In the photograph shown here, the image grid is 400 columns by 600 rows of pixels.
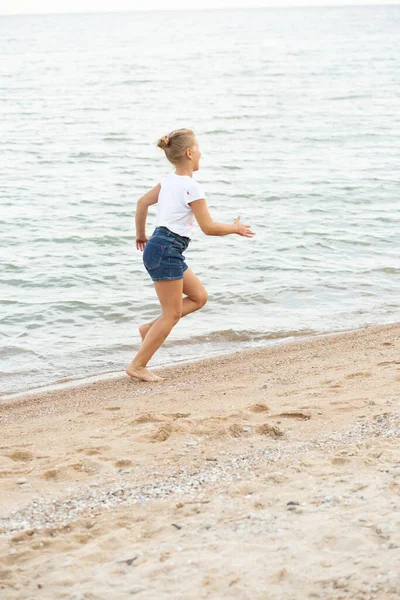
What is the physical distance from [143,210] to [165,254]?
44cm

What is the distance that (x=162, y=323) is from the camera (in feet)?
20.0

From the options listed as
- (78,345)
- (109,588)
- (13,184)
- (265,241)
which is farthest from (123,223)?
(109,588)

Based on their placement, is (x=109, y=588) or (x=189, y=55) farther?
(x=189, y=55)

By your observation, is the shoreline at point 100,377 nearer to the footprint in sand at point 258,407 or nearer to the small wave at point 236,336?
the small wave at point 236,336

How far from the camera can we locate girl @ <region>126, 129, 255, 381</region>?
548cm

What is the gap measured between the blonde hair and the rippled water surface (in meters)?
2.43

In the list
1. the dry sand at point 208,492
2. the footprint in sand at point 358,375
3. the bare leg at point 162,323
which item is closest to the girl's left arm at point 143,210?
the bare leg at point 162,323

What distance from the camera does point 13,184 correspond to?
15.7m

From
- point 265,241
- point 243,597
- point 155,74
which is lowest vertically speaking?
point 243,597

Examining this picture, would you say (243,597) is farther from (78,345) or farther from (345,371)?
(78,345)

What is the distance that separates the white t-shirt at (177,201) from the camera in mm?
5488

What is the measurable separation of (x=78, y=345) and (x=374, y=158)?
1187cm

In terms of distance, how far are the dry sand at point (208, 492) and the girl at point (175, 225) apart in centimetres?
74

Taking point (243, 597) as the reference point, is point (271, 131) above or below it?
above
